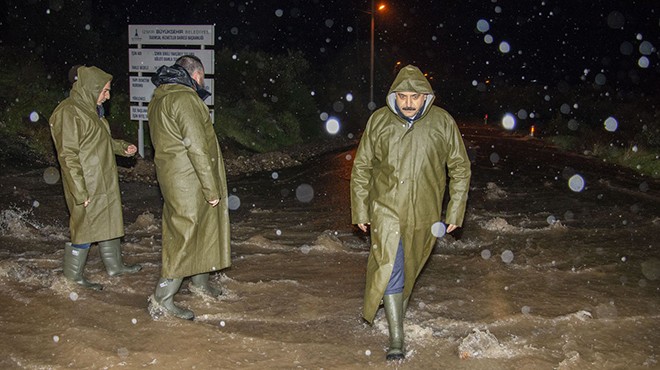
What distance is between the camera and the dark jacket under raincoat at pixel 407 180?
4.12 m

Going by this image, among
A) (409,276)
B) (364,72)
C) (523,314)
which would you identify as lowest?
(523,314)

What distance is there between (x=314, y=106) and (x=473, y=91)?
42.7 m

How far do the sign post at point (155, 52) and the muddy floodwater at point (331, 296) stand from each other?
350 cm

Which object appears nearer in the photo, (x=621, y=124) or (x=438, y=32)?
(x=621, y=124)

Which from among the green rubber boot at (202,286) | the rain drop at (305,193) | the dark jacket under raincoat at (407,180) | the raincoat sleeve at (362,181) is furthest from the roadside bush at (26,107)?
the dark jacket under raincoat at (407,180)

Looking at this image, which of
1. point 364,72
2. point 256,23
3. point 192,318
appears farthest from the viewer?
point 364,72

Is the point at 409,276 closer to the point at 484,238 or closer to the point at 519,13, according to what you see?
the point at 484,238

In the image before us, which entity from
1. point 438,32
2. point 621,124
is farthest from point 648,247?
point 438,32

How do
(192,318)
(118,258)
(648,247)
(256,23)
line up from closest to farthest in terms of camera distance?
(192,318) < (118,258) < (648,247) < (256,23)

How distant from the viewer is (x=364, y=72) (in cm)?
3981

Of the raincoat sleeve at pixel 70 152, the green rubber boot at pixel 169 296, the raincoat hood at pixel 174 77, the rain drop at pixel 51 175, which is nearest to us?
the raincoat hood at pixel 174 77

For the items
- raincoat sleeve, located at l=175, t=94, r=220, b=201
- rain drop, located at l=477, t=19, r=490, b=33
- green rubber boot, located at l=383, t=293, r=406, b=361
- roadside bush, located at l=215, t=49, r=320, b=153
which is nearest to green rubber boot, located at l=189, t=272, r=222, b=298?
raincoat sleeve, located at l=175, t=94, r=220, b=201

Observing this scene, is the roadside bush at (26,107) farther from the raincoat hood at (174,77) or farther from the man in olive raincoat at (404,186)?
the man in olive raincoat at (404,186)

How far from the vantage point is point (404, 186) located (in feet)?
13.5
